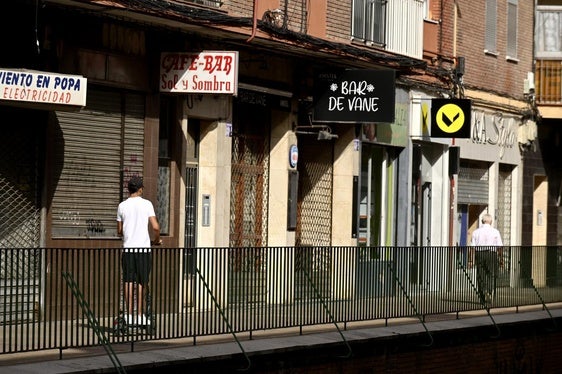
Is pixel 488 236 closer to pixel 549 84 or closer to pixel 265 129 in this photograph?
pixel 265 129

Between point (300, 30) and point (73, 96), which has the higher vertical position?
point (300, 30)

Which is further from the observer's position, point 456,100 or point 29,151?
point 456,100

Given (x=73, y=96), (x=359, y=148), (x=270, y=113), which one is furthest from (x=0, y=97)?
(x=359, y=148)

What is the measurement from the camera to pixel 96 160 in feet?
68.5

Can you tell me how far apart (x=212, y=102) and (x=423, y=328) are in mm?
5204

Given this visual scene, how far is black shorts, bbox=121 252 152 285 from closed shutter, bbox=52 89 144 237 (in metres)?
4.43

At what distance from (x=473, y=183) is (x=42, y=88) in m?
17.6

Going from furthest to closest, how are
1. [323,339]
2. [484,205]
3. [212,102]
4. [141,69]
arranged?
[484,205], [212,102], [141,69], [323,339]

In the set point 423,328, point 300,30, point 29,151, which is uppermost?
point 300,30

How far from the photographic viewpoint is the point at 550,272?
86.9ft

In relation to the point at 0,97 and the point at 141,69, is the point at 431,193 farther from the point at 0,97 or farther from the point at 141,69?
the point at 0,97

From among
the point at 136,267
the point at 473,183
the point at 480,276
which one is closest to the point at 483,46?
the point at 473,183

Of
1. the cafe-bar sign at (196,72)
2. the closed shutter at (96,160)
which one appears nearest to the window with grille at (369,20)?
the cafe-bar sign at (196,72)

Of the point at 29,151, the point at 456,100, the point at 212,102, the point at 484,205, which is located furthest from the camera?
the point at 484,205
